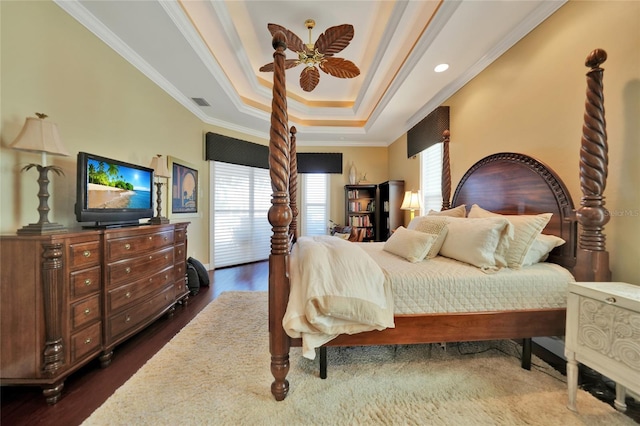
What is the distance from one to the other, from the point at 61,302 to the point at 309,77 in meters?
2.93

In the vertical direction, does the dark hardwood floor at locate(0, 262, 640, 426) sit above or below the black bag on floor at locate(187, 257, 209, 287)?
below

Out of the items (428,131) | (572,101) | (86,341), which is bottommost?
(86,341)

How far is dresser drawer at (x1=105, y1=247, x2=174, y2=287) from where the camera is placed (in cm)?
178

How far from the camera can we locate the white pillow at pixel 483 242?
160 centimetres

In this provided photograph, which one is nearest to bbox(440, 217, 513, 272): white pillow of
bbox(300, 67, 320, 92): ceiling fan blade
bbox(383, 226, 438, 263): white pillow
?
bbox(383, 226, 438, 263): white pillow

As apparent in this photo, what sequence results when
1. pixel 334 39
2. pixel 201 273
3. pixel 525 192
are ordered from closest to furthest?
pixel 525 192 < pixel 334 39 < pixel 201 273

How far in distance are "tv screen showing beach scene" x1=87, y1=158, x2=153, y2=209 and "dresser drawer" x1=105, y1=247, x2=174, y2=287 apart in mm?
499

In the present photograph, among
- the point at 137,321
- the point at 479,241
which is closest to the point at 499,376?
the point at 479,241

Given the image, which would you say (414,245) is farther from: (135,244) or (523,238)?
(135,244)

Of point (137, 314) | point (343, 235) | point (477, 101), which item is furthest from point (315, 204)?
point (137, 314)

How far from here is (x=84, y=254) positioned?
156 centimetres

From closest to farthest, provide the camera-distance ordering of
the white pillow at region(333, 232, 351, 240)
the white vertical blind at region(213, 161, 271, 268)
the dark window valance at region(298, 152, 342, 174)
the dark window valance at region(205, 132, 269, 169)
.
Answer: the dark window valance at region(205, 132, 269, 169), the white vertical blind at region(213, 161, 271, 268), the white pillow at region(333, 232, 351, 240), the dark window valance at region(298, 152, 342, 174)

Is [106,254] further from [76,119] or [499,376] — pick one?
[499,376]

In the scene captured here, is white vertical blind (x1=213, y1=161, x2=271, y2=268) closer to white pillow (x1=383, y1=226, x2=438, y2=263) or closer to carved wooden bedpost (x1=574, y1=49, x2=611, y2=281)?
white pillow (x1=383, y1=226, x2=438, y2=263)
